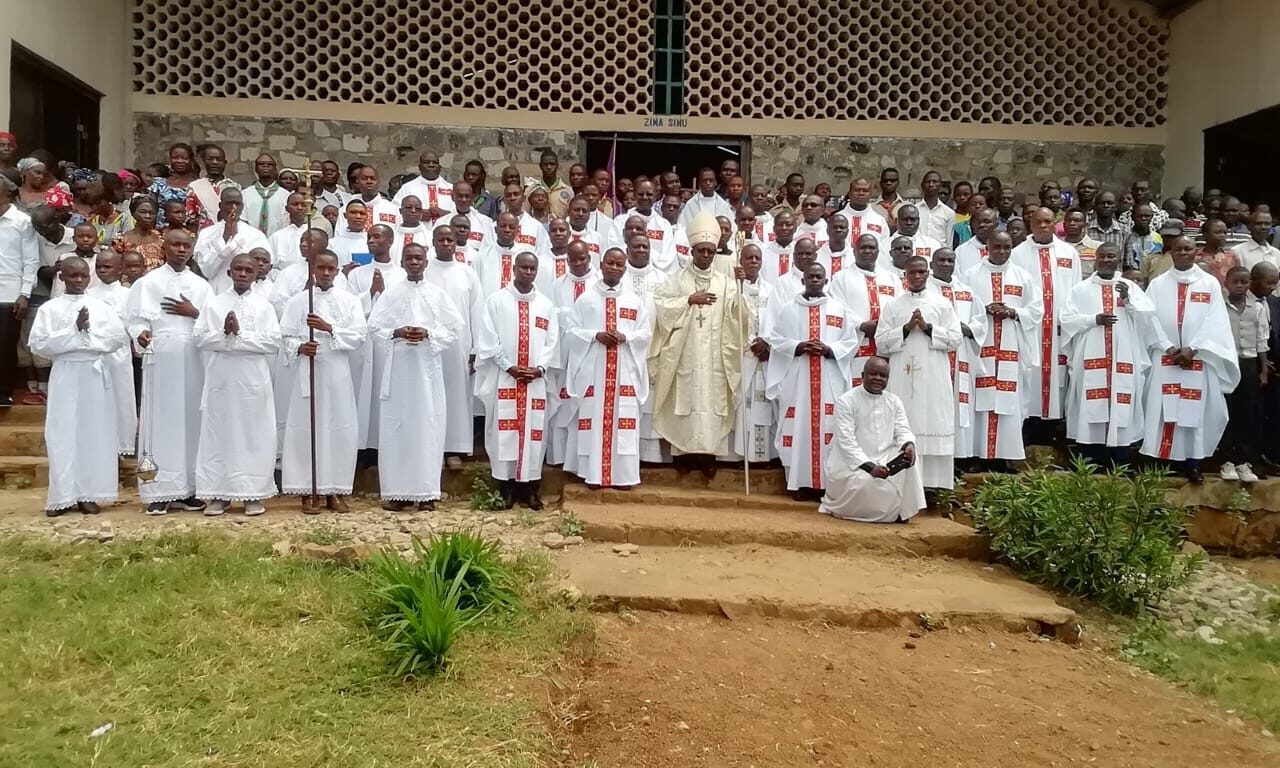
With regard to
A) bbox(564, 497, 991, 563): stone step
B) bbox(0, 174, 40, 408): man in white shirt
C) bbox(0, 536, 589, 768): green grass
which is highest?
bbox(0, 174, 40, 408): man in white shirt

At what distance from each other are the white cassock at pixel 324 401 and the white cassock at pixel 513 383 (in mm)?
925

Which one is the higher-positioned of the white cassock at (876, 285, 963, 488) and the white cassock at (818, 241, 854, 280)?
the white cassock at (818, 241, 854, 280)

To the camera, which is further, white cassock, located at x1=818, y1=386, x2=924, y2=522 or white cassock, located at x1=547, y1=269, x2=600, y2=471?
white cassock, located at x1=547, y1=269, x2=600, y2=471

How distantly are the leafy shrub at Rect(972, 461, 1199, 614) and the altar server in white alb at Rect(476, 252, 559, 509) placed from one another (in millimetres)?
3199

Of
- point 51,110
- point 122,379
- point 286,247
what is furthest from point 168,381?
point 51,110

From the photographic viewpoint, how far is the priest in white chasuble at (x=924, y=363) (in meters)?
7.26

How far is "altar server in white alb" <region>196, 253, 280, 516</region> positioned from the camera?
6.89 m

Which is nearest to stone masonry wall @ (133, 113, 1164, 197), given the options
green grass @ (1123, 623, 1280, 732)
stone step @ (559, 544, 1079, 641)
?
stone step @ (559, 544, 1079, 641)

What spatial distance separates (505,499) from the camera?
7363mm

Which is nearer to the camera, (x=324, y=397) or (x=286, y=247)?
(x=324, y=397)

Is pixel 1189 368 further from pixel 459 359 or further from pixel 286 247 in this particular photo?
pixel 286 247

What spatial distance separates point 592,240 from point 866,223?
2.53 meters

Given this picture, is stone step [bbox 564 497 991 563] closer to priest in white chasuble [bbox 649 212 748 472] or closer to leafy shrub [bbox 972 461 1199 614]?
leafy shrub [bbox 972 461 1199 614]

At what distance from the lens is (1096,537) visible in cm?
614
